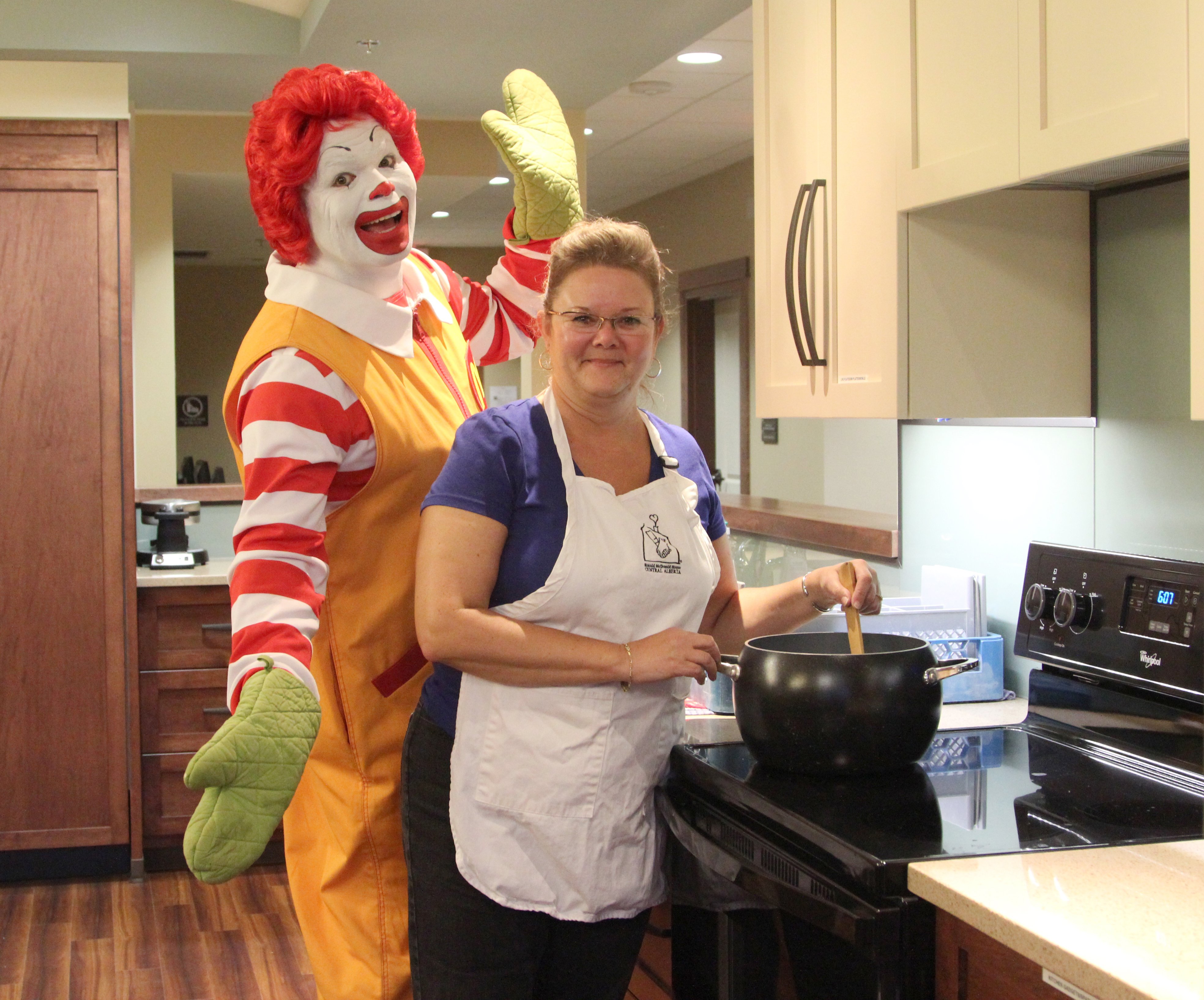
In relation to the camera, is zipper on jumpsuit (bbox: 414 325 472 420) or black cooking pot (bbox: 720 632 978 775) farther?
zipper on jumpsuit (bbox: 414 325 472 420)

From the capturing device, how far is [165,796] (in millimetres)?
3490

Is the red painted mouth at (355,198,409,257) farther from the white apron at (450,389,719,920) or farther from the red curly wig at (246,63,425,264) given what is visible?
the white apron at (450,389,719,920)

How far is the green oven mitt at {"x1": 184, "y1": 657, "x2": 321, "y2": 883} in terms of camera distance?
133 centimetres

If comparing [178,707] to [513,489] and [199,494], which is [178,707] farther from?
[513,489]

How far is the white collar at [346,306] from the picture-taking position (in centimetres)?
161

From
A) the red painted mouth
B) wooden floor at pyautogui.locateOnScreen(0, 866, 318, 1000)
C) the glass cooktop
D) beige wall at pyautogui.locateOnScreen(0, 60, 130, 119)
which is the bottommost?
wooden floor at pyautogui.locateOnScreen(0, 866, 318, 1000)

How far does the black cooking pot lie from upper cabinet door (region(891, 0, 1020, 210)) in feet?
1.97

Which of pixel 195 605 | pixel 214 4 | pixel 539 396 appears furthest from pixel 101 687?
pixel 539 396

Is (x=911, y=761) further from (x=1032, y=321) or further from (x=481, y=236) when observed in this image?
(x=481, y=236)

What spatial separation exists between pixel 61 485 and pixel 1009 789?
9.01ft

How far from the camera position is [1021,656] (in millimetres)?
1759

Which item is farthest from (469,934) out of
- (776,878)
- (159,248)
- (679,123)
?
(679,123)

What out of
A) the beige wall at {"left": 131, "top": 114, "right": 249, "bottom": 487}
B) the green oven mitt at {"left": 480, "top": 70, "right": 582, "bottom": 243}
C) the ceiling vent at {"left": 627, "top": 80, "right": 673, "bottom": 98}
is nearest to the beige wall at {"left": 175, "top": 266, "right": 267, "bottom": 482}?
the beige wall at {"left": 131, "top": 114, "right": 249, "bottom": 487}

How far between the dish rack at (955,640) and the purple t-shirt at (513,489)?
0.58 metres
